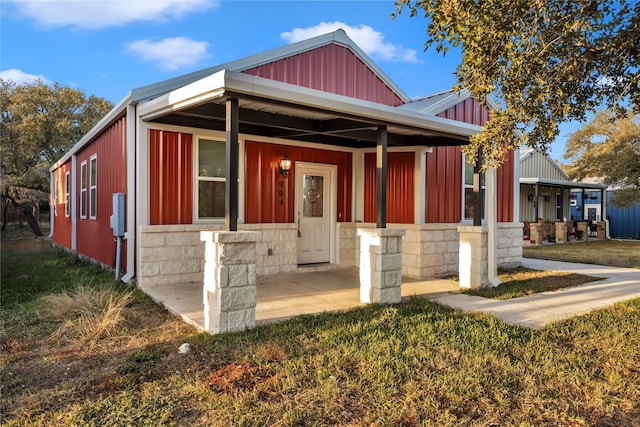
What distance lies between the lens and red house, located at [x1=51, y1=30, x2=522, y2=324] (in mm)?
5637

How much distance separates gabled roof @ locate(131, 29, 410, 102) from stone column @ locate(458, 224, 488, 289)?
4800 mm

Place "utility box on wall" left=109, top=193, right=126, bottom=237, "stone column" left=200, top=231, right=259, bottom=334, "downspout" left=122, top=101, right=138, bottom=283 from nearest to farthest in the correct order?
"stone column" left=200, top=231, right=259, bottom=334, "downspout" left=122, top=101, right=138, bottom=283, "utility box on wall" left=109, top=193, right=126, bottom=237

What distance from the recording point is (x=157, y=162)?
6.52 metres

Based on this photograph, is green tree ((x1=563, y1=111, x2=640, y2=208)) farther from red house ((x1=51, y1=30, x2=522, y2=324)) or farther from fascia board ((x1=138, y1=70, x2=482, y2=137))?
fascia board ((x1=138, y1=70, x2=482, y2=137))

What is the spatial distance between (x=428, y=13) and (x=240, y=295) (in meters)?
3.28

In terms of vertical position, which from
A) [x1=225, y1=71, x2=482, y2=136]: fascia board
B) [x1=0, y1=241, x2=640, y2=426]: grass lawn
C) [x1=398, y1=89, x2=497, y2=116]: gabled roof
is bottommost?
[x1=0, y1=241, x2=640, y2=426]: grass lawn

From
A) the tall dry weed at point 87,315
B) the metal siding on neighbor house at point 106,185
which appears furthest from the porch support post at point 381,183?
the metal siding on neighbor house at point 106,185

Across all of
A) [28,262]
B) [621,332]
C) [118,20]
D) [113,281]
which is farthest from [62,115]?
[621,332]

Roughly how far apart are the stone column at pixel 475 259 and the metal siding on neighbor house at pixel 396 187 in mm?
1506

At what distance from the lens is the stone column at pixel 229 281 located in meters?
4.17

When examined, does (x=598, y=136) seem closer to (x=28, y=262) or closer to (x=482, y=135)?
(x=482, y=135)

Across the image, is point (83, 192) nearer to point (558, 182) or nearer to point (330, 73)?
point (330, 73)

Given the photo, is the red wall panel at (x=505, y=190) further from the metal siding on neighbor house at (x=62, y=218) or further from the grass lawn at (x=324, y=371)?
the metal siding on neighbor house at (x=62, y=218)

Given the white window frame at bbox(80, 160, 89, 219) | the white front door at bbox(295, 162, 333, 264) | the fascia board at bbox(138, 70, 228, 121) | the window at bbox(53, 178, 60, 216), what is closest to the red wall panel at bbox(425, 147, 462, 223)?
the white front door at bbox(295, 162, 333, 264)
